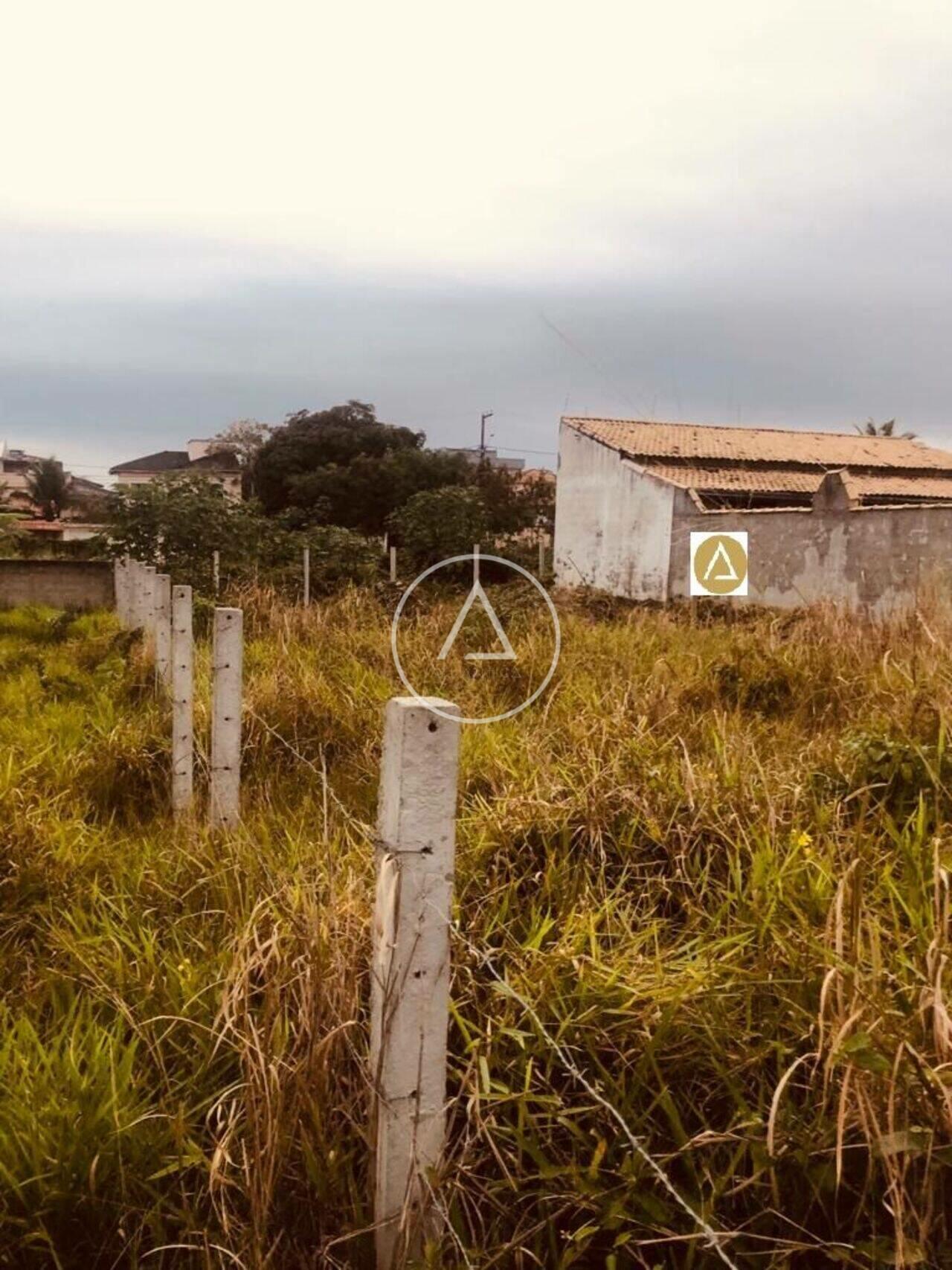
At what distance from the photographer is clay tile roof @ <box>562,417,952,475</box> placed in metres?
21.7

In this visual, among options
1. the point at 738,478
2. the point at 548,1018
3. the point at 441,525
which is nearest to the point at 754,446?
the point at 738,478

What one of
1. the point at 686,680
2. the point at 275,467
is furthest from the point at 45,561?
the point at 275,467

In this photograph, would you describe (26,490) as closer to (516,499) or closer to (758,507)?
(516,499)

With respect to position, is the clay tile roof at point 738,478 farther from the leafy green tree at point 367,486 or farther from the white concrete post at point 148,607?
the white concrete post at point 148,607

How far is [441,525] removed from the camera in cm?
2089

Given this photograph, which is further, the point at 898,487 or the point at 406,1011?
the point at 898,487

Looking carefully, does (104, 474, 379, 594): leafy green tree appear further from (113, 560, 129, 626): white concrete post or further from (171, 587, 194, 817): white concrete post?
(171, 587, 194, 817): white concrete post

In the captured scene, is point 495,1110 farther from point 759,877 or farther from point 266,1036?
point 759,877

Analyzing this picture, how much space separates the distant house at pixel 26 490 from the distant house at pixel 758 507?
952 inches

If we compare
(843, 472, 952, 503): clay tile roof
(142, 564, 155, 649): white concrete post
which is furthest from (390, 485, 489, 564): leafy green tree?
(142, 564, 155, 649): white concrete post

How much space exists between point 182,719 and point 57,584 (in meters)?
11.2

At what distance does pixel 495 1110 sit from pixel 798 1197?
578mm

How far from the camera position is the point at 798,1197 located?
1.70m

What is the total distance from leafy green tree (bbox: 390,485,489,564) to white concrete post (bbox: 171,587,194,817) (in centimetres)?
1572
